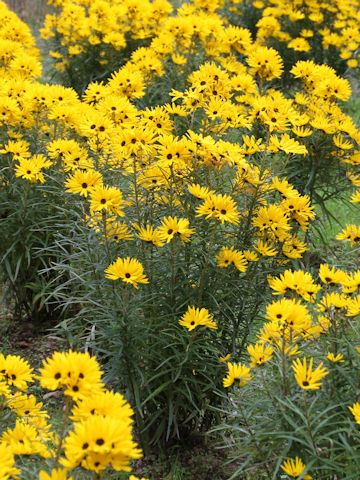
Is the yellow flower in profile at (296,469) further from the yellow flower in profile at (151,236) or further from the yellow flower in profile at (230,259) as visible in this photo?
the yellow flower in profile at (151,236)

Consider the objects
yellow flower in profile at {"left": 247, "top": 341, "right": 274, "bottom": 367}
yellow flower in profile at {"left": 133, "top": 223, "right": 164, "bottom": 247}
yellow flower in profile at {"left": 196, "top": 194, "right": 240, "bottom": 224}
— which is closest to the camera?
yellow flower in profile at {"left": 247, "top": 341, "right": 274, "bottom": 367}

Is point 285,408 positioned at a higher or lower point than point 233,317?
lower

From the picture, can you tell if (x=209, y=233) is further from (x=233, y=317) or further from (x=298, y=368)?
(x=298, y=368)

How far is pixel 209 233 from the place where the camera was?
283cm

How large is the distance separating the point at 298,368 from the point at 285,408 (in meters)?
0.26

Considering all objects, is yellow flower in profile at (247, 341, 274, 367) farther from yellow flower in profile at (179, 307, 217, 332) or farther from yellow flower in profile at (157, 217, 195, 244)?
yellow flower in profile at (157, 217, 195, 244)

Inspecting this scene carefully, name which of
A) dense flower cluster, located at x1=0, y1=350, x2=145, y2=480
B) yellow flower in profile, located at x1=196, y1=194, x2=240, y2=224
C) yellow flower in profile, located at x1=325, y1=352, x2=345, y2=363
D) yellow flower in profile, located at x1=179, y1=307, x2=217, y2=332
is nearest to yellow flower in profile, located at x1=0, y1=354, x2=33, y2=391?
dense flower cluster, located at x1=0, y1=350, x2=145, y2=480

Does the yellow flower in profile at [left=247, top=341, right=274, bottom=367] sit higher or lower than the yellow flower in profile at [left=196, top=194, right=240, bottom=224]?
lower

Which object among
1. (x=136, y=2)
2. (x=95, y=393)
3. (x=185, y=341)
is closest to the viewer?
(x=95, y=393)

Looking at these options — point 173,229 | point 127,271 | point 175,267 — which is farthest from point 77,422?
point 175,267

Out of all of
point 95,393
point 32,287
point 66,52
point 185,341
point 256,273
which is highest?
point 66,52

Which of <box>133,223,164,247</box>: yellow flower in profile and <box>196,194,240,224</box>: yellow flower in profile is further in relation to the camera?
<box>133,223,164,247</box>: yellow flower in profile

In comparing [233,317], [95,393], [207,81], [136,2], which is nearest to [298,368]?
[95,393]

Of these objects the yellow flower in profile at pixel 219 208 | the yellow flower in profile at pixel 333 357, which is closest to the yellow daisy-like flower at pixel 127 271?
the yellow flower in profile at pixel 219 208
